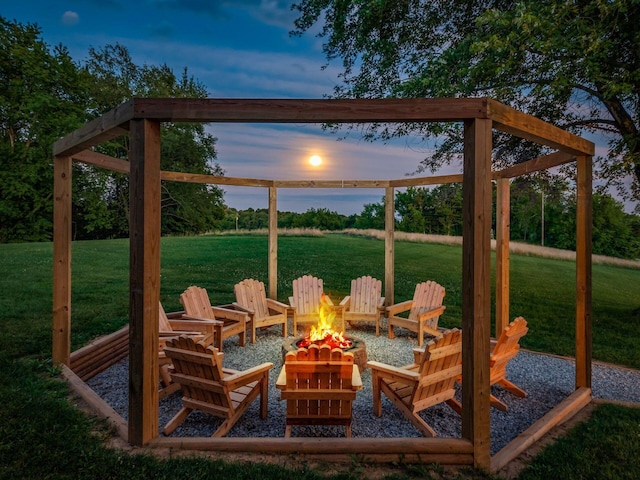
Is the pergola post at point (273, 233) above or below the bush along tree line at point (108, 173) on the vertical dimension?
below

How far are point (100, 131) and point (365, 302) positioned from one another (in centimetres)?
442

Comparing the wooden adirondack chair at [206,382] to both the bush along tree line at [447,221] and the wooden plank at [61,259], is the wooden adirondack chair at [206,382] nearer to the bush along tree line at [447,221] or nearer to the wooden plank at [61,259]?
the wooden plank at [61,259]

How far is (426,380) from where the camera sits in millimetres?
3027

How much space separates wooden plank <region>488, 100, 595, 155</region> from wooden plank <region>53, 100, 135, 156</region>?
247 centimetres

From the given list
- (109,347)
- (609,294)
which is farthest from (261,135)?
(609,294)

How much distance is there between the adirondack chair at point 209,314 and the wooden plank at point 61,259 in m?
1.29

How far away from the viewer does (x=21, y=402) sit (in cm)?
314

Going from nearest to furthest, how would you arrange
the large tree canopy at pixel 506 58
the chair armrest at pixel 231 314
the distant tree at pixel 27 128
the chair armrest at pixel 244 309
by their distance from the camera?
the large tree canopy at pixel 506 58
the chair armrest at pixel 231 314
the chair armrest at pixel 244 309
the distant tree at pixel 27 128

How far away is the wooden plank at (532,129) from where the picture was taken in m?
2.54

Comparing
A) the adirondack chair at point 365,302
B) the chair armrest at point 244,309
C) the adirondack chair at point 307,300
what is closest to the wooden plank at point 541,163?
the adirondack chair at point 365,302

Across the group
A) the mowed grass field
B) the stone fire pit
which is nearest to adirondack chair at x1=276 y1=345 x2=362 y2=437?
the stone fire pit

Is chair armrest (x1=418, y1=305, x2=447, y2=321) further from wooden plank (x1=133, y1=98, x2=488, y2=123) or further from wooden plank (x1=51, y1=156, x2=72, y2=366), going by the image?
wooden plank (x1=51, y1=156, x2=72, y2=366)

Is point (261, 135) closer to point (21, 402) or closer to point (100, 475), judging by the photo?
point (21, 402)

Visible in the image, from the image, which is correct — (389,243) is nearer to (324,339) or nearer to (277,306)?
(277,306)
